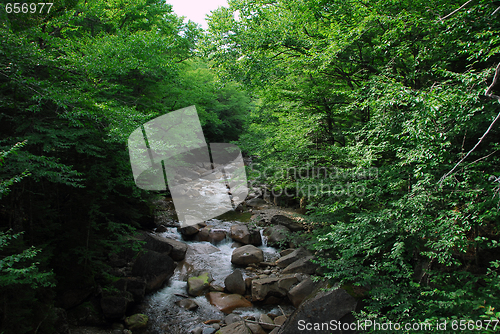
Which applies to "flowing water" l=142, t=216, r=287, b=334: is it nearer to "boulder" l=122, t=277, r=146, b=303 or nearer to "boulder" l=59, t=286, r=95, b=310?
"boulder" l=122, t=277, r=146, b=303

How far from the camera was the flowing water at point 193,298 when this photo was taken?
579 cm

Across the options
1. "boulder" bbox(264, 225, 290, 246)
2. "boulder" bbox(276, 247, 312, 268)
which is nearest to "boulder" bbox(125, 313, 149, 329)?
"boulder" bbox(276, 247, 312, 268)

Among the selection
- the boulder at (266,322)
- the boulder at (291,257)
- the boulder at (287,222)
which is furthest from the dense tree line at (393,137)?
the boulder at (287,222)

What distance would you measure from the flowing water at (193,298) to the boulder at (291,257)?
73 cm

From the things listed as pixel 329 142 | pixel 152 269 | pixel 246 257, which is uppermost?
pixel 329 142

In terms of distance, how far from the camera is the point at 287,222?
33.7ft

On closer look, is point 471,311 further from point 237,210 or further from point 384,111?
point 237,210

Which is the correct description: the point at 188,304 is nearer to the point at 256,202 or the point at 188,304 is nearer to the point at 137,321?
the point at 137,321

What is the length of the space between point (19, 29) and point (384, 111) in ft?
21.8

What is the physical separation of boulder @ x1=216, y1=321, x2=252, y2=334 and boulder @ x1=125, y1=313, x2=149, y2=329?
170cm

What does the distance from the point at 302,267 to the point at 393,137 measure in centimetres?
430

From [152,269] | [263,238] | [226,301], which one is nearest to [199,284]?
[226,301]

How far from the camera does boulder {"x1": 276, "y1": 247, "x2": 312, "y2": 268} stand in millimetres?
7832

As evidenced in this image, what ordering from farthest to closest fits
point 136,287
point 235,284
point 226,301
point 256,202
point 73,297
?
point 256,202
point 235,284
point 226,301
point 136,287
point 73,297
